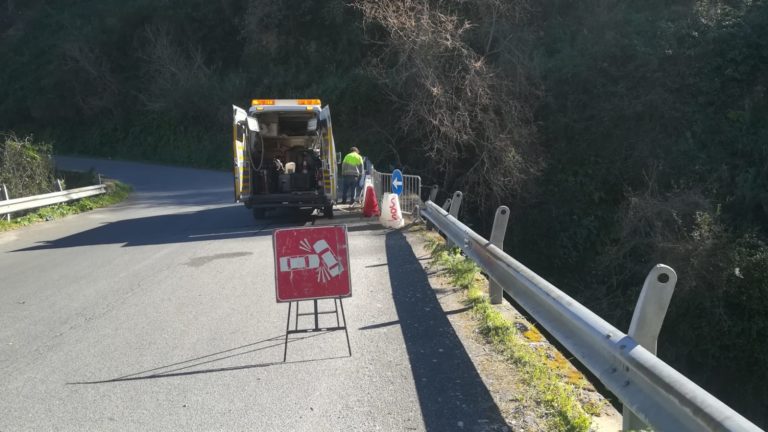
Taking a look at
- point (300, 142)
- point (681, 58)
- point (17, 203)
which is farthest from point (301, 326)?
point (681, 58)

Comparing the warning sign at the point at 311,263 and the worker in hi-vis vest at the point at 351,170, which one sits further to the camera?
the worker in hi-vis vest at the point at 351,170

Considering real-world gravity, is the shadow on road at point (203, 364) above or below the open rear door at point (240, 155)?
below

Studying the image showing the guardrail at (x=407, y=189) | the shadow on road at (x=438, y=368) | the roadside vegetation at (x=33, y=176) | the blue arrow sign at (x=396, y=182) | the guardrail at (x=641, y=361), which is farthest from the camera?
the roadside vegetation at (x=33, y=176)

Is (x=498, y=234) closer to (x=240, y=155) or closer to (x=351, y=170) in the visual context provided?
(x=240, y=155)

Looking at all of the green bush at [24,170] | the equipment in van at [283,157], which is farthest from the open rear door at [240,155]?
the green bush at [24,170]

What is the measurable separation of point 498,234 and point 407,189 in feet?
30.8

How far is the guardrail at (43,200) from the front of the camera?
1547 cm

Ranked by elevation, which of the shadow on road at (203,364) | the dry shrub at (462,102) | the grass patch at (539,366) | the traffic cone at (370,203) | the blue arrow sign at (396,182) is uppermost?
the dry shrub at (462,102)

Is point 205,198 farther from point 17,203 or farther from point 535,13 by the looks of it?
point 535,13

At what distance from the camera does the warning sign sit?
5.83 meters

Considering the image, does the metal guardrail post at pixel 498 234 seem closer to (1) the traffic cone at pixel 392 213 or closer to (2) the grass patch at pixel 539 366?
(2) the grass patch at pixel 539 366

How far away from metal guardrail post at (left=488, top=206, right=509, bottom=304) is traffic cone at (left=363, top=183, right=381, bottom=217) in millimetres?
8289

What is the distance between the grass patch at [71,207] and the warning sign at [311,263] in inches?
476

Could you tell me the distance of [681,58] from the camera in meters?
21.9
